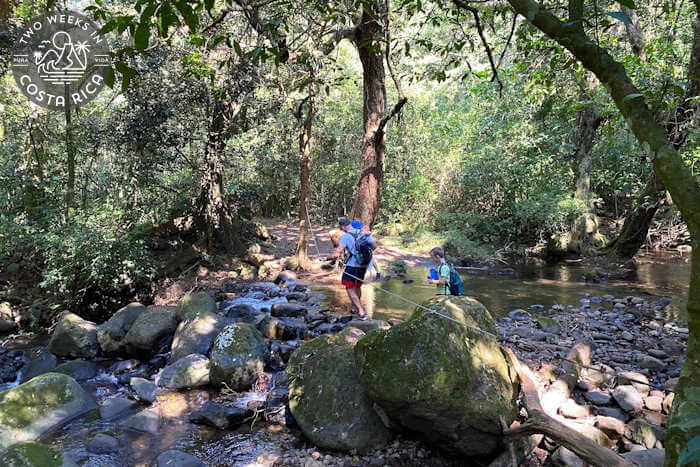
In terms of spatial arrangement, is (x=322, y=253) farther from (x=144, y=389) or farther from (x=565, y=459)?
(x=565, y=459)

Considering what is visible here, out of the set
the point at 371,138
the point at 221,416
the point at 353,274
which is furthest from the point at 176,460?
the point at 371,138

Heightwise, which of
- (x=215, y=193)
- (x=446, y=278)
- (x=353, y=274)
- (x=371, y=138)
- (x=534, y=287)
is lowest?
(x=534, y=287)

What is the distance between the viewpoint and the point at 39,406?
4.80 m

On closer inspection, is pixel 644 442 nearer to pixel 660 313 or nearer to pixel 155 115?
pixel 660 313

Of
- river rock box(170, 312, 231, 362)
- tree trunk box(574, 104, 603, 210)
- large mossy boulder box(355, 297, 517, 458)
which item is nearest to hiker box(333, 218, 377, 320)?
river rock box(170, 312, 231, 362)

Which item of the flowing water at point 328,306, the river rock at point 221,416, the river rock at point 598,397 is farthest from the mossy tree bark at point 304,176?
the river rock at point 598,397

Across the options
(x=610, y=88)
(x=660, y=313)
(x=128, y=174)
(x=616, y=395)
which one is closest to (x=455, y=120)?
(x=660, y=313)

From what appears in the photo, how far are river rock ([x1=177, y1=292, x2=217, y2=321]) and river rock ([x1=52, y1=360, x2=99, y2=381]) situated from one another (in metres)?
1.51

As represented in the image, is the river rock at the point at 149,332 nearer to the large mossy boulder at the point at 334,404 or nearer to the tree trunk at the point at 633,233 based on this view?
the large mossy boulder at the point at 334,404

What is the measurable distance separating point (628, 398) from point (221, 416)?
14.1 feet

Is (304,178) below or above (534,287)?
above

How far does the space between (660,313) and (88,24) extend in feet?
43.6

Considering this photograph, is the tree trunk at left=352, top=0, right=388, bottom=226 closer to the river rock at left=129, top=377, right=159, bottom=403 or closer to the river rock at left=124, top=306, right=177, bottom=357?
the river rock at left=124, top=306, right=177, bottom=357

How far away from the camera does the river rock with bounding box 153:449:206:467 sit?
12.8 feet
